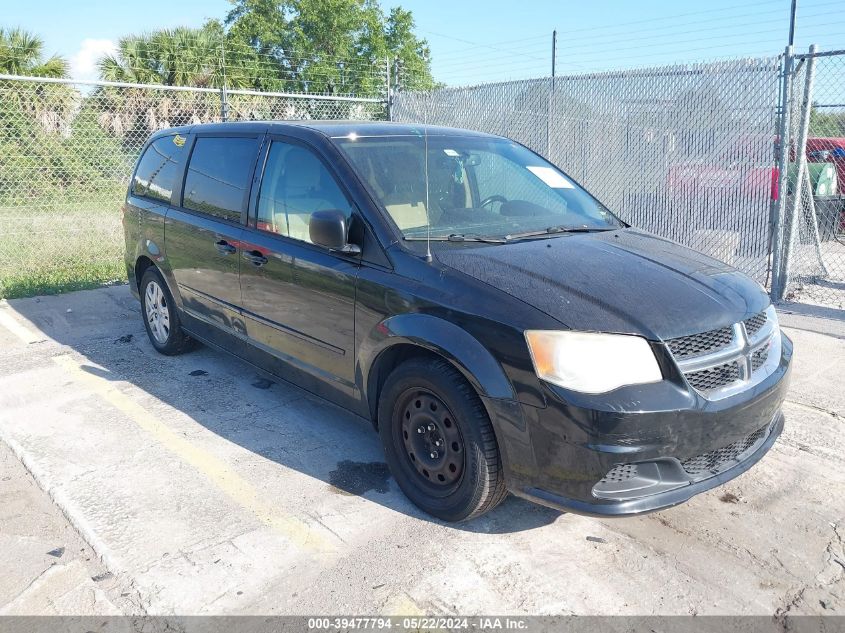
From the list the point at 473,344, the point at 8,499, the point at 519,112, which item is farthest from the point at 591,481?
the point at 519,112

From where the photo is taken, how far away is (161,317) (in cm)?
568

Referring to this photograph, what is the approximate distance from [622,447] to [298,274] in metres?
2.00

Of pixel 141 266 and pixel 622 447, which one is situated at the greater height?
pixel 141 266

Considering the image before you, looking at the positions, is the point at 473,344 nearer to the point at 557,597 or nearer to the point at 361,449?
the point at 557,597

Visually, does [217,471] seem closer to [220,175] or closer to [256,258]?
[256,258]

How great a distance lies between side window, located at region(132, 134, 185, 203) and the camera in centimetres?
535

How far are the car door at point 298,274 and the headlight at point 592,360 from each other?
1152 mm

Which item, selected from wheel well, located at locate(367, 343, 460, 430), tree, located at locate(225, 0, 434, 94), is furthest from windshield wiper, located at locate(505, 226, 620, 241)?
tree, located at locate(225, 0, 434, 94)

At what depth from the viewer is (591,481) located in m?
2.74

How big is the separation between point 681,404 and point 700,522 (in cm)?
88

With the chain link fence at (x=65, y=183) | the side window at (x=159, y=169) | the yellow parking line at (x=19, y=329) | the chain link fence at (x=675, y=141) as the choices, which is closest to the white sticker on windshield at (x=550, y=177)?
the side window at (x=159, y=169)

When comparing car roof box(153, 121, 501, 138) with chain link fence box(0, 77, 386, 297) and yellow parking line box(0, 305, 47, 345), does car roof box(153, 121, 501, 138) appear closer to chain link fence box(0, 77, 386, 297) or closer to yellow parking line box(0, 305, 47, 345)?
yellow parking line box(0, 305, 47, 345)

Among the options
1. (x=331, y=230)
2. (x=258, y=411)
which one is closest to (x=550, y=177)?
(x=331, y=230)

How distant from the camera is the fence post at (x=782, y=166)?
22.9 feet
